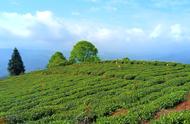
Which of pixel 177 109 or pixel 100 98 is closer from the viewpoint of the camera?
pixel 177 109

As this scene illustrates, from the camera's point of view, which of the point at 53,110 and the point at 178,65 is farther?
the point at 178,65

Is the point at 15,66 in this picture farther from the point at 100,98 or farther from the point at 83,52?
the point at 100,98

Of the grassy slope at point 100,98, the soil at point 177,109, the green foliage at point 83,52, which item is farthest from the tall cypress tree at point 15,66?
the soil at point 177,109

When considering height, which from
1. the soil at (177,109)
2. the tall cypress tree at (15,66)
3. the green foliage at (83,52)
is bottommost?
the soil at (177,109)

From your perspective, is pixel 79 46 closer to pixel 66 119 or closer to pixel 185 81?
pixel 185 81

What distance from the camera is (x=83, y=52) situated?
114m

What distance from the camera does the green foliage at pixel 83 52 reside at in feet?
372

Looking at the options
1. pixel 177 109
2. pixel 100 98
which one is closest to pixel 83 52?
pixel 100 98

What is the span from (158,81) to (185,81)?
12.5 ft

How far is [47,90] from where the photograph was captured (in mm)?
47531

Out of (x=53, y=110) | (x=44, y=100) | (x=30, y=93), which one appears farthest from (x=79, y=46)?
(x=53, y=110)

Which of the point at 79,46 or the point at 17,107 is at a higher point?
the point at 79,46

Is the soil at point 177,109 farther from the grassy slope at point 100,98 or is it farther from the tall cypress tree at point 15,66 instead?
the tall cypress tree at point 15,66

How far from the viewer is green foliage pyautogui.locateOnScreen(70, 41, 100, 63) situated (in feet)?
372
